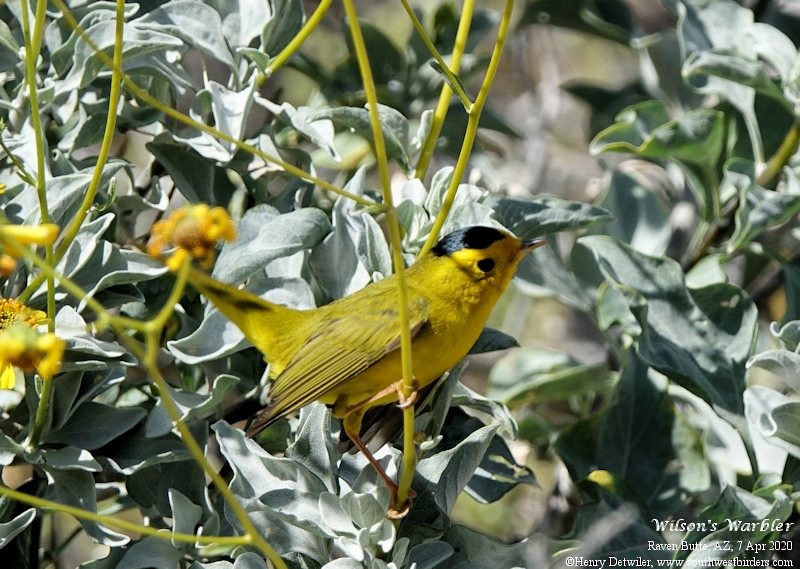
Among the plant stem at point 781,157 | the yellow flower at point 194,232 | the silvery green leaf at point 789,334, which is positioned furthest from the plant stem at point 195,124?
the plant stem at point 781,157

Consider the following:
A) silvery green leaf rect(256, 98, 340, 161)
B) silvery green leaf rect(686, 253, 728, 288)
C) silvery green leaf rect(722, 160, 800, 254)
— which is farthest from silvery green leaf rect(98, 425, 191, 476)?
silvery green leaf rect(722, 160, 800, 254)

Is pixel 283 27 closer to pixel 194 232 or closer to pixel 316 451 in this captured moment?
pixel 316 451

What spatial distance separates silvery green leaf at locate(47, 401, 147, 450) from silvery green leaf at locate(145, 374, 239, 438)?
6cm

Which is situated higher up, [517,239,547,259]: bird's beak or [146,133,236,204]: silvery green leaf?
[146,133,236,204]: silvery green leaf

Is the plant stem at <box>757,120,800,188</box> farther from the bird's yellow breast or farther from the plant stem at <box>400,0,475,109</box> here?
the plant stem at <box>400,0,475,109</box>

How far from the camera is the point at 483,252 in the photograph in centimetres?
217

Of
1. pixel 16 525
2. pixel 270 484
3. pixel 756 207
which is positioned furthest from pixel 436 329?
pixel 16 525

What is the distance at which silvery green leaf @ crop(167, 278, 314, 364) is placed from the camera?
1810 millimetres

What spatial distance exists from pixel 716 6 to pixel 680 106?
0.49 metres

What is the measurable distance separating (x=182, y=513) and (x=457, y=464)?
497 mm

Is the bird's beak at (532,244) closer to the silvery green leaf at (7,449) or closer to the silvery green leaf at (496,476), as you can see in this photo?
the silvery green leaf at (496,476)

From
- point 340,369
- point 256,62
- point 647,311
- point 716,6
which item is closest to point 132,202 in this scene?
point 256,62

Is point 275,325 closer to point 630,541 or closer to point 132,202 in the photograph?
point 132,202

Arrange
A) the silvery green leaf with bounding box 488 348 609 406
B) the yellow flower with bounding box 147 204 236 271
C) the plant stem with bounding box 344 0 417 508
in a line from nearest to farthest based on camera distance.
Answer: the yellow flower with bounding box 147 204 236 271 < the plant stem with bounding box 344 0 417 508 < the silvery green leaf with bounding box 488 348 609 406
